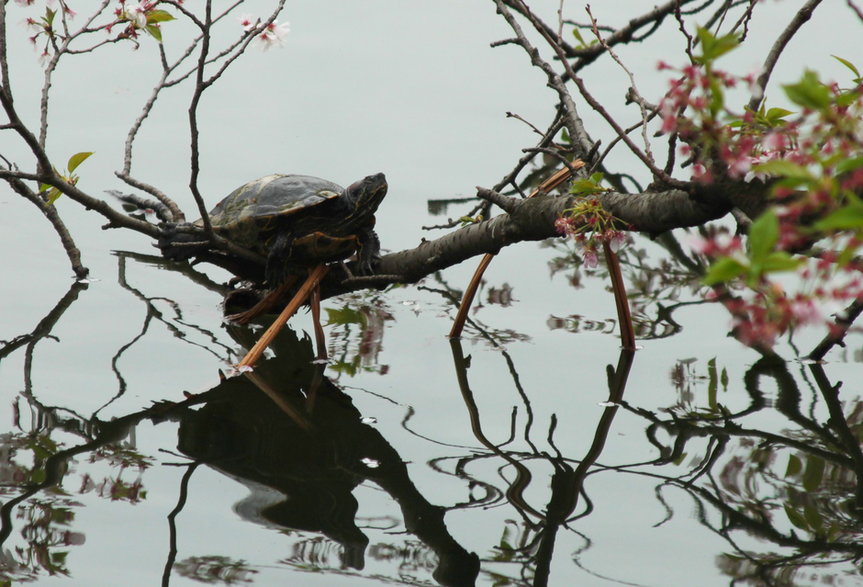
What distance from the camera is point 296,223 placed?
2312 millimetres

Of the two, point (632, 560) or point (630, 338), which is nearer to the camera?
point (632, 560)

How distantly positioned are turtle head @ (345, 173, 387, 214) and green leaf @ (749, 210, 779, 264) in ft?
5.81

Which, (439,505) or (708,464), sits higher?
(708,464)

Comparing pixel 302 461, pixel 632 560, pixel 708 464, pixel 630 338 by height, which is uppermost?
pixel 630 338

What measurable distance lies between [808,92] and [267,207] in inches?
70.1

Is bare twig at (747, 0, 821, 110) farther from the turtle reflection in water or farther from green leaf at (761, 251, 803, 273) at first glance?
the turtle reflection in water

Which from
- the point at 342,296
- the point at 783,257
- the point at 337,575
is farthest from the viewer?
the point at 342,296

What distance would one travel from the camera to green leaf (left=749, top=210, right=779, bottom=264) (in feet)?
2.00

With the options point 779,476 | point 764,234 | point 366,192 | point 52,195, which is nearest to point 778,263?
point 764,234

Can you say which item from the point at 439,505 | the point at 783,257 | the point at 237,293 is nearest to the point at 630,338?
the point at 439,505

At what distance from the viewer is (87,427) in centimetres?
186

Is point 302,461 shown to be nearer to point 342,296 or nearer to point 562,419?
point 562,419

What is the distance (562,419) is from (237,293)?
1.08m

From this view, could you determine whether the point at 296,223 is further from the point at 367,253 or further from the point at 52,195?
the point at 52,195
